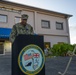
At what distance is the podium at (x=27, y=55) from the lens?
Result: 8.11 ft

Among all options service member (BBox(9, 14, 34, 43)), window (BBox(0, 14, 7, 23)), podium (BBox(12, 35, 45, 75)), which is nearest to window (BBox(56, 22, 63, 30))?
window (BBox(0, 14, 7, 23))

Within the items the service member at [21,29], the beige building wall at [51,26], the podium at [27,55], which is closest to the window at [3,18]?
the beige building wall at [51,26]

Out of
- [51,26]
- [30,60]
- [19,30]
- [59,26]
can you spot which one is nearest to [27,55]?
[30,60]

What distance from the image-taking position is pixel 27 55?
2.51m

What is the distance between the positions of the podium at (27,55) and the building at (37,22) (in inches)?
587

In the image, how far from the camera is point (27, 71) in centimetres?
249

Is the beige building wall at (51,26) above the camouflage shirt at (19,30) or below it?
above

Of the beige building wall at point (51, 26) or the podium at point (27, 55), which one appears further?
the beige building wall at point (51, 26)

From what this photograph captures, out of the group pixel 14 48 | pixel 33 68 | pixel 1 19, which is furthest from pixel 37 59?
pixel 1 19

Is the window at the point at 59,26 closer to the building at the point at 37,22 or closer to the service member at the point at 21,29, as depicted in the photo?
the building at the point at 37,22

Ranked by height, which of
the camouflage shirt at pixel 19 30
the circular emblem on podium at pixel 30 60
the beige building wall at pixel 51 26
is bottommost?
the circular emblem on podium at pixel 30 60

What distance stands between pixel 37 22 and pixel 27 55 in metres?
19.4

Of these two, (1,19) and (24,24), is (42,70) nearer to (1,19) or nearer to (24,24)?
(24,24)

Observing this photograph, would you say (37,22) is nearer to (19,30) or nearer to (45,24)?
(45,24)
